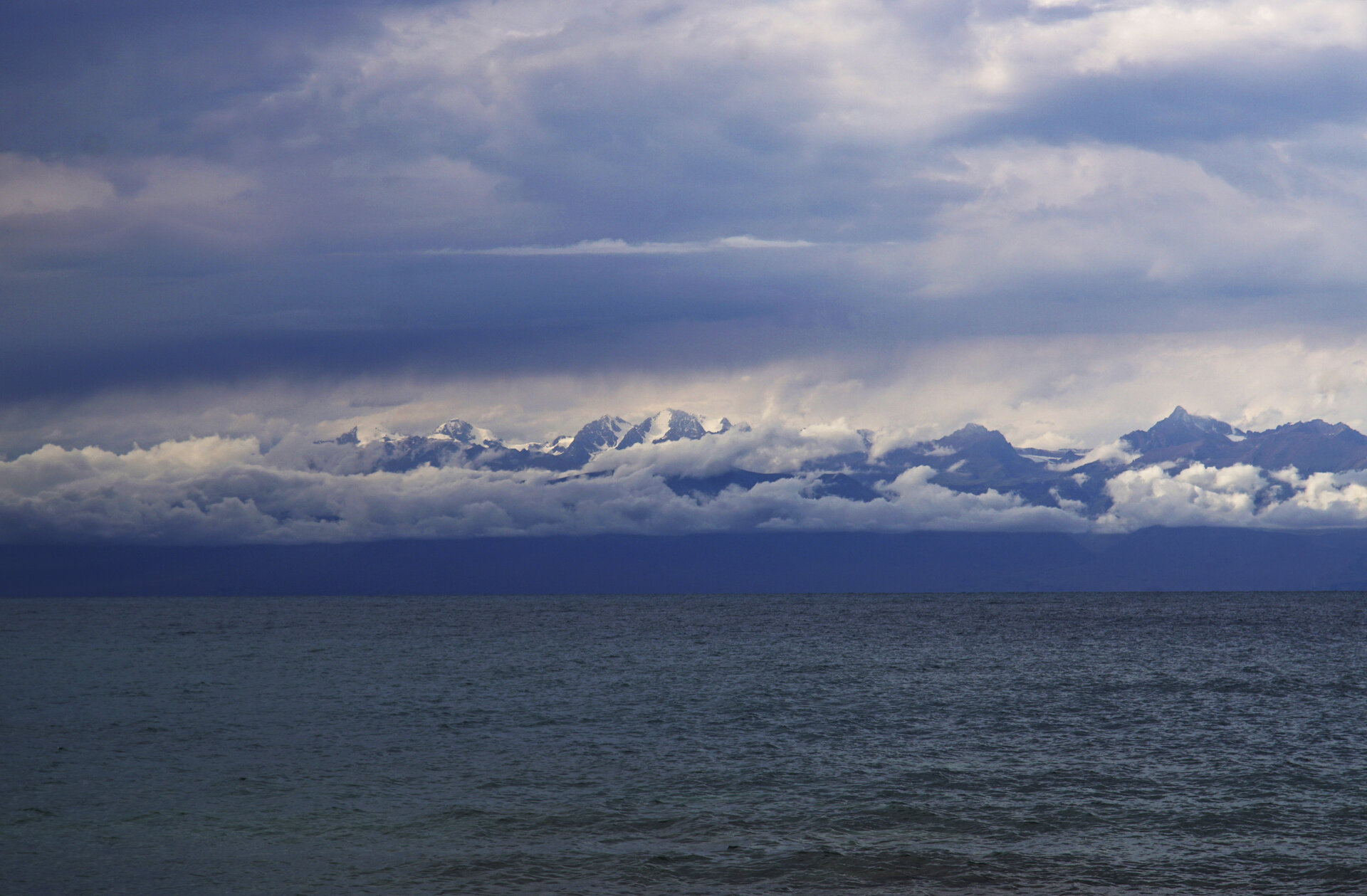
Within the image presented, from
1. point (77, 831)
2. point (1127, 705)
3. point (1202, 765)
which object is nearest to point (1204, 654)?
point (1127, 705)

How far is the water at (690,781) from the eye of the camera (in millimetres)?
29203

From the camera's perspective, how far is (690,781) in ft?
136

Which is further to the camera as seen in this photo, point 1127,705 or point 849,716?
point 1127,705

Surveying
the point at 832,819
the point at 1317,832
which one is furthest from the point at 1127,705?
the point at 832,819

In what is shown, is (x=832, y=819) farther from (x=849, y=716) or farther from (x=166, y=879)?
(x=849, y=716)

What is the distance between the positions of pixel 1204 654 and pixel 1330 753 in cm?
6693

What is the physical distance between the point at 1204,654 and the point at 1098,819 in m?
85.0

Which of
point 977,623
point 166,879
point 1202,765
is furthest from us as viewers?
point 977,623

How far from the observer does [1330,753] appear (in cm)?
4728

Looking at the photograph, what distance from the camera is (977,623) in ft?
598

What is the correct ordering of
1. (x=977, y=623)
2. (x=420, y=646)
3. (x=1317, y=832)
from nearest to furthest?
(x=1317, y=832) → (x=420, y=646) → (x=977, y=623)

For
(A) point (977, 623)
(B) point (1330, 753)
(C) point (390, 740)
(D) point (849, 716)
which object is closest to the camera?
(B) point (1330, 753)

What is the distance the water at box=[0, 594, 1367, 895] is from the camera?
2920cm

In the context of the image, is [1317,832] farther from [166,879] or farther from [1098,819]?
[166,879]
